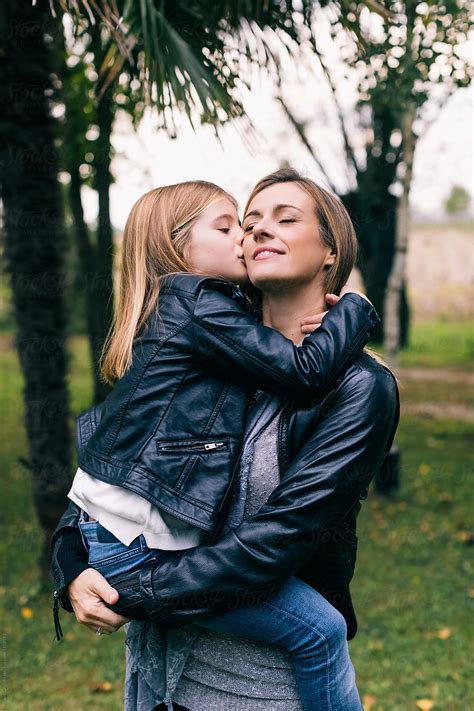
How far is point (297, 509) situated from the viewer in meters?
1.73

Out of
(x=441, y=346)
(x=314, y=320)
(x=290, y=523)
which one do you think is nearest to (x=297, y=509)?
(x=290, y=523)

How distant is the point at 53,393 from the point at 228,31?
274 cm

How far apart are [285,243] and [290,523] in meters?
0.72

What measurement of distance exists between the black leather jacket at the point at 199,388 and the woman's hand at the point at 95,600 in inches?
9.4

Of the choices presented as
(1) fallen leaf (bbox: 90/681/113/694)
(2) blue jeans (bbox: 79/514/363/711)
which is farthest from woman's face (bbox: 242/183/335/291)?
(1) fallen leaf (bbox: 90/681/113/694)

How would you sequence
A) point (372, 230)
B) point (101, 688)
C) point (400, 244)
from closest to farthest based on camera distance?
1. point (101, 688)
2. point (400, 244)
3. point (372, 230)

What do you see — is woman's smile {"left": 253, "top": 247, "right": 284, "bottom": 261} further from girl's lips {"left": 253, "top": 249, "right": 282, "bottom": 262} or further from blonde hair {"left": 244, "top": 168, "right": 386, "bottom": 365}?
blonde hair {"left": 244, "top": 168, "right": 386, "bottom": 365}

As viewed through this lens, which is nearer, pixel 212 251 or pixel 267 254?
pixel 267 254

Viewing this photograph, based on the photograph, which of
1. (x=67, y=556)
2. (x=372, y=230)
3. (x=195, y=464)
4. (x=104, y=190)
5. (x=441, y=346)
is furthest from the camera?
(x=441, y=346)

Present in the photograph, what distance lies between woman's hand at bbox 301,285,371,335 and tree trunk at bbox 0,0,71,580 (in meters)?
3.65

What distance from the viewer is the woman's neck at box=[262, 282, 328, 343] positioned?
2.08 m

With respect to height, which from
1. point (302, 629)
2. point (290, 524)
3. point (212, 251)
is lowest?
point (302, 629)

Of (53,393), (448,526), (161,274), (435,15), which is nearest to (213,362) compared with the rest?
(161,274)

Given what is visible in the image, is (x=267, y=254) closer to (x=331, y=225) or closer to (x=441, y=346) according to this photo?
(x=331, y=225)
